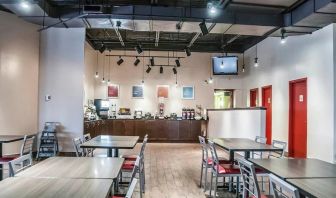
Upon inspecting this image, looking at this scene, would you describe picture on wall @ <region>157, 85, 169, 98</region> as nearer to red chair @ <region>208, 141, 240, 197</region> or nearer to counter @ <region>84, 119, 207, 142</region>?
counter @ <region>84, 119, 207, 142</region>

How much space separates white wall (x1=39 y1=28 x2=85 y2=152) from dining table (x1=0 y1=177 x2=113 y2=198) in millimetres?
5670

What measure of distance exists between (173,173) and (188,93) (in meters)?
6.16

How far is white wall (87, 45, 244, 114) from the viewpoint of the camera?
11.8 meters

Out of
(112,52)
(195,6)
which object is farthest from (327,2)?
(112,52)

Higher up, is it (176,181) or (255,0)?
(255,0)

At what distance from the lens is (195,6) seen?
21.7ft

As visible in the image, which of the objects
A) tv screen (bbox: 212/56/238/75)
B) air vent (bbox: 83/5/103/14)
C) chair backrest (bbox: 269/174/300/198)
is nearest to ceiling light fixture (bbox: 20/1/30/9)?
air vent (bbox: 83/5/103/14)

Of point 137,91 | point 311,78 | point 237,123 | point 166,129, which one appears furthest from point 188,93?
point 311,78

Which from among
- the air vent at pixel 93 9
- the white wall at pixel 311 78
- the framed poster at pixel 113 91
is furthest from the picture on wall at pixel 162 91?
the air vent at pixel 93 9

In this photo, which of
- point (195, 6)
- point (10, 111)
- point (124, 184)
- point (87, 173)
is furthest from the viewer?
point (10, 111)

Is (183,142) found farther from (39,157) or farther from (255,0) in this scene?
(255,0)

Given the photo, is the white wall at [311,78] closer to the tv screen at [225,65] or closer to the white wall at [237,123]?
the white wall at [237,123]

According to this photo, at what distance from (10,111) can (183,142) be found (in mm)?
6154

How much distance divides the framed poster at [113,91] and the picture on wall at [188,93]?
2726mm
